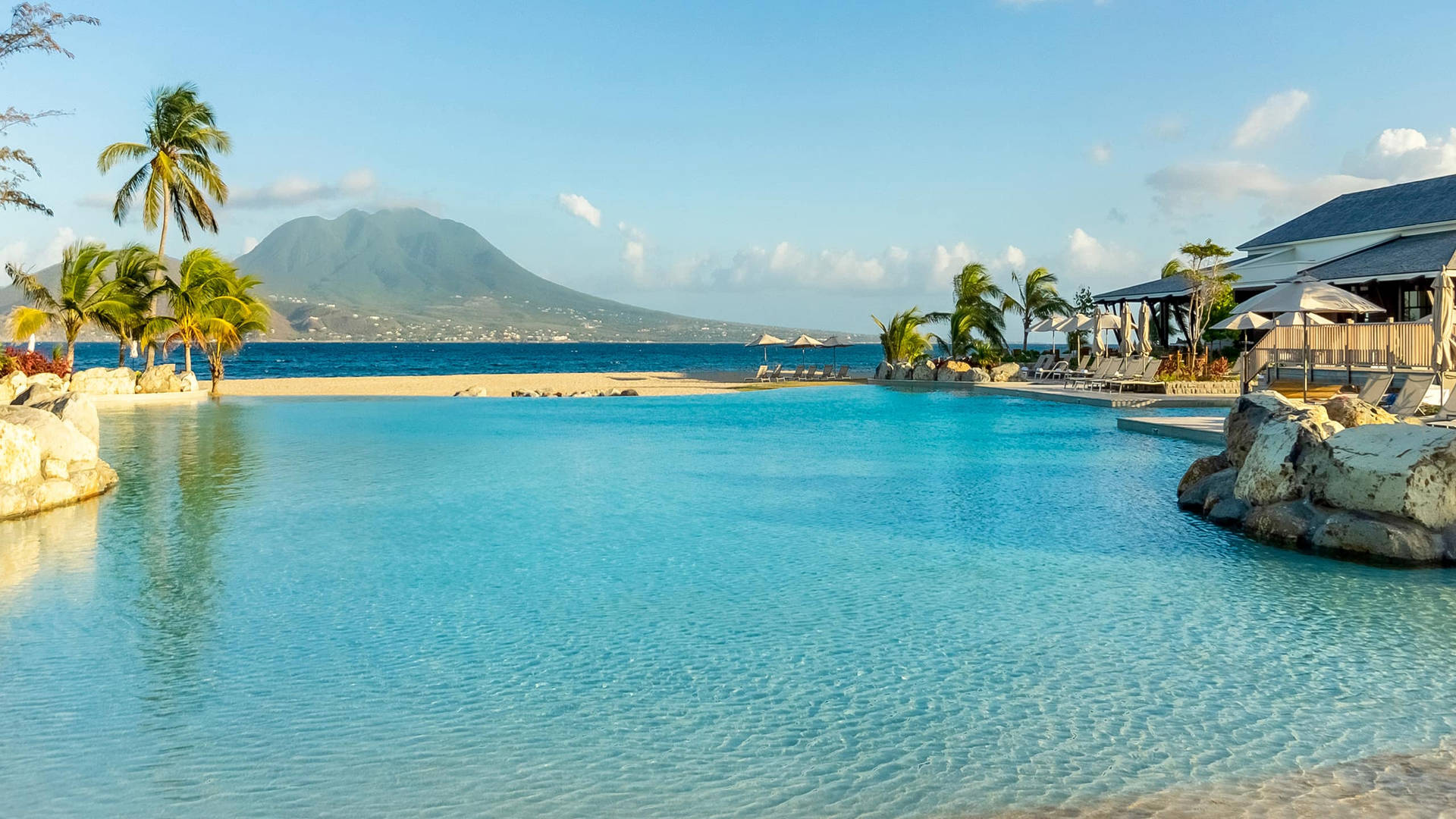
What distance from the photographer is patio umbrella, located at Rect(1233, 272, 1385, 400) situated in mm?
17938

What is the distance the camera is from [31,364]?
24.2 meters

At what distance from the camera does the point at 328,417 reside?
21.6 metres

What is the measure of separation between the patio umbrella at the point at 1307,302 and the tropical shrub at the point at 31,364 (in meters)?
25.3

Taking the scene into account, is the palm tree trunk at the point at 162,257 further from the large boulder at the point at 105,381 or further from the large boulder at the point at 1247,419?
the large boulder at the point at 1247,419

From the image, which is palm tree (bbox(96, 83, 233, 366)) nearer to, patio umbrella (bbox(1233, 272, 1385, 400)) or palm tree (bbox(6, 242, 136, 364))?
palm tree (bbox(6, 242, 136, 364))

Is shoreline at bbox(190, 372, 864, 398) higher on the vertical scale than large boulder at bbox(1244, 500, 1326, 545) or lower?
higher

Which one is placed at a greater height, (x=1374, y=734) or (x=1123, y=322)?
(x=1123, y=322)

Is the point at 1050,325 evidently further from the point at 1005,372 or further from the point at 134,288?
the point at 134,288

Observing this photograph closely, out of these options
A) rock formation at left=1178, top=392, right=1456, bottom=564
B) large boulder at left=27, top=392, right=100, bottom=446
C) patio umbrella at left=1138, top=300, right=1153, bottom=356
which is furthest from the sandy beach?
rock formation at left=1178, top=392, right=1456, bottom=564

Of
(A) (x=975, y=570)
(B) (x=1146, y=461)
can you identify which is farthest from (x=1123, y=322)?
(A) (x=975, y=570)

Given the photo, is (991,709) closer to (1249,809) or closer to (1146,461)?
(1249,809)

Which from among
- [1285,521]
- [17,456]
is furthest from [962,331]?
[17,456]

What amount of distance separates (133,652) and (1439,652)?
7176 millimetres

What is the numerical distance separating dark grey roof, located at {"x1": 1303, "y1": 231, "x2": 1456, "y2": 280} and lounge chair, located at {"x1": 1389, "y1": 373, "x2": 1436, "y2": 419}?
8.40 m
